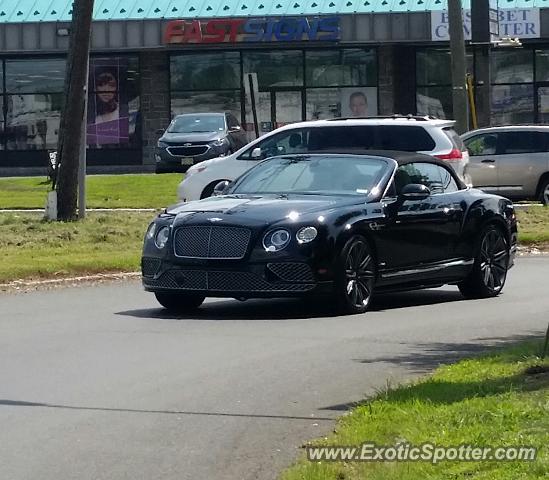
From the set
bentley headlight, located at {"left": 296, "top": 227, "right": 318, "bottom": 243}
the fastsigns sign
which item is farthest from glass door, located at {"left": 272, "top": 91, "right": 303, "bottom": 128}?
Result: bentley headlight, located at {"left": 296, "top": 227, "right": 318, "bottom": 243}

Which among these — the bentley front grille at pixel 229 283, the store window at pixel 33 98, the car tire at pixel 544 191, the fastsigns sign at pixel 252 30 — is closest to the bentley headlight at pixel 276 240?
Answer: the bentley front grille at pixel 229 283

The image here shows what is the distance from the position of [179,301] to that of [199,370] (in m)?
3.71

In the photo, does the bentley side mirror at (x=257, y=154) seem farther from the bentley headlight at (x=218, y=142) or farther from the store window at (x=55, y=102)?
the store window at (x=55, y=102)

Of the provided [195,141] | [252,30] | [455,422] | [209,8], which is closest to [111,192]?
[195,141]

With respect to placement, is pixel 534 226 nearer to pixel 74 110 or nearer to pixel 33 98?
pixel 74 110

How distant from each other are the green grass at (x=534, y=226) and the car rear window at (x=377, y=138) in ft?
6.51

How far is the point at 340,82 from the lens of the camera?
45.1 metres

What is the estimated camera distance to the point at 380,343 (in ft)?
38.2

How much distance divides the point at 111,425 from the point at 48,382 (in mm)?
1609

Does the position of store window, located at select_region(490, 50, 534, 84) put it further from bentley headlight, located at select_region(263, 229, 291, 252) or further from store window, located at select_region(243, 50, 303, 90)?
bentley headlight, located at select_region(263, 229, 291, 252)

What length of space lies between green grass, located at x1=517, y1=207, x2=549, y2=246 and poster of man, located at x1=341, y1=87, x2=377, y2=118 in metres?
19.2

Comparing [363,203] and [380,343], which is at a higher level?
[363,203]

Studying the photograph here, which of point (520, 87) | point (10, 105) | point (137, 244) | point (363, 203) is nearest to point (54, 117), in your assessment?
point (10, 105)

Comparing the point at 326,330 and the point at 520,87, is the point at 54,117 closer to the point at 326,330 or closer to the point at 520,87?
the point at 520,87
